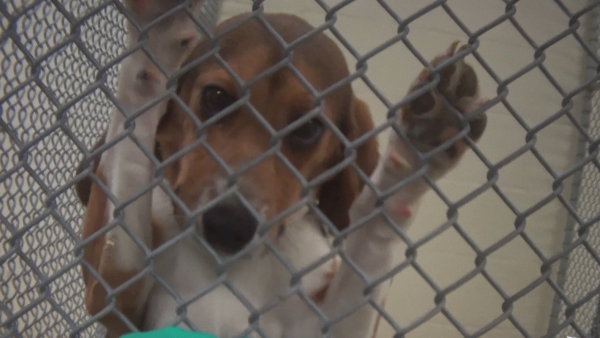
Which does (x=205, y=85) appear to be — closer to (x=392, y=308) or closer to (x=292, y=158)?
(x=292, y=158)

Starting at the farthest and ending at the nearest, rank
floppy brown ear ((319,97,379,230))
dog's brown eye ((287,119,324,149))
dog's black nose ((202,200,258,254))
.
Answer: floppy brown ear ((319,97,379,230)), dog's brown eye ((287,119,324,149)), dog's black nose ((202,200,258,254))

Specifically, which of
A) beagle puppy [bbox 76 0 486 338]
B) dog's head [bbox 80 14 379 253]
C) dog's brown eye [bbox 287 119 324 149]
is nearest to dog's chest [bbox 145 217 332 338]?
beagle puppy [bbox 76 0 486 338]

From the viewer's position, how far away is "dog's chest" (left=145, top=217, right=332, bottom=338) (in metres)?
1.26

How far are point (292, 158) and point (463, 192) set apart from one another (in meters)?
1.67

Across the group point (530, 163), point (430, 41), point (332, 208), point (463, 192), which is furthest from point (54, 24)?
point (530, 163)

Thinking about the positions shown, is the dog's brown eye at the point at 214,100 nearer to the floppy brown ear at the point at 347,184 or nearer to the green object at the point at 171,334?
the floppy brown ear at the point at 347,184

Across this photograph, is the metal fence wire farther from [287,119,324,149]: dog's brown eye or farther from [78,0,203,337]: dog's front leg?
[287,119,324,149]: dog's brown eye

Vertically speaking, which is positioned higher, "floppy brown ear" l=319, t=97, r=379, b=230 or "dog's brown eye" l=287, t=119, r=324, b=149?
"dog's brown eye" l=287, t=119, r=324, b=149

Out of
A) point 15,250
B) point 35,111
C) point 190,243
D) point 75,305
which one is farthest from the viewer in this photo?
point 75,305

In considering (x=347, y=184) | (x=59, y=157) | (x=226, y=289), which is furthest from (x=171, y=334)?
(x=59, y=157)

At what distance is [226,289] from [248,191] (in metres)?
0.32

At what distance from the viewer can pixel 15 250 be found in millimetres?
861

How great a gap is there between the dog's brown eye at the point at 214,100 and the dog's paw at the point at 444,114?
49 centimetres

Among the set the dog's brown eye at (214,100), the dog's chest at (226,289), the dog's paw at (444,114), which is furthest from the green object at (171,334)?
the dog's brown eye at (214,100)
